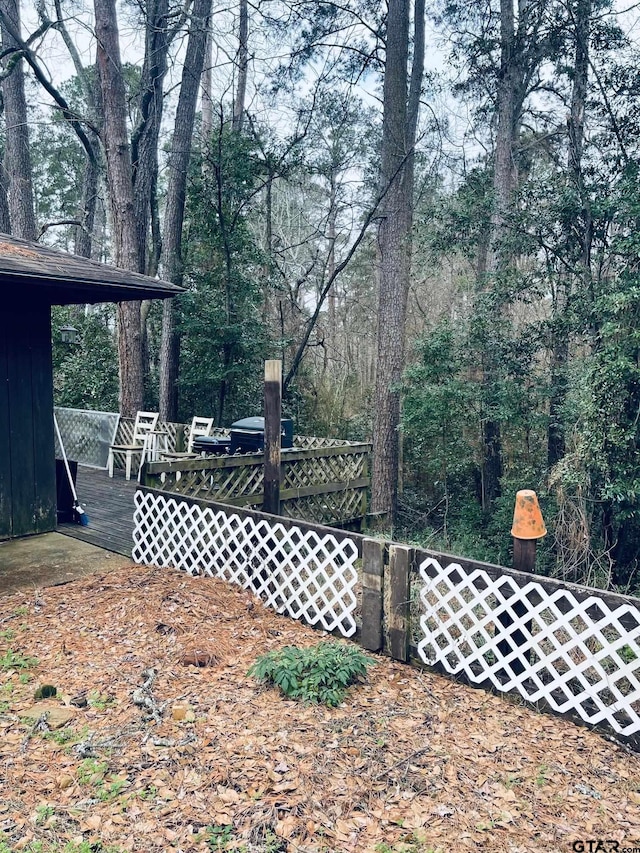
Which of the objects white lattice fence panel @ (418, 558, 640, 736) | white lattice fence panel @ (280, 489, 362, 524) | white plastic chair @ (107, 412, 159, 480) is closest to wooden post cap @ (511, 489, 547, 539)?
white lattice fence panel @ (418, 558, 640, 736)

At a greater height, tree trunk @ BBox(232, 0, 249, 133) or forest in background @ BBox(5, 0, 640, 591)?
tree trunk @ BBox(232, 0, 249, 133)

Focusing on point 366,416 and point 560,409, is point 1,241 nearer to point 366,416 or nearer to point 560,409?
point 560,409

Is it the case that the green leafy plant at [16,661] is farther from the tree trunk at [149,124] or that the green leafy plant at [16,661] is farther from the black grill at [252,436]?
the tree trunk at [149,124]

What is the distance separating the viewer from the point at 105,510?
7.40m

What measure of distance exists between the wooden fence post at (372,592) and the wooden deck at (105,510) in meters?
2.72

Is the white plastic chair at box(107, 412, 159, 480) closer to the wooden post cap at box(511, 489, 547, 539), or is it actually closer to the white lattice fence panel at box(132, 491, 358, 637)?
the white lattice fence panel at box(132, 491, 358, 637)

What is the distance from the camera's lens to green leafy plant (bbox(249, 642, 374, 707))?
10.4 feet

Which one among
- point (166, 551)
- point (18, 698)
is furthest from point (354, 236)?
point (18, 698)

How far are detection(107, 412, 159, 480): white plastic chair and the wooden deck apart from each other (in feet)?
0.78

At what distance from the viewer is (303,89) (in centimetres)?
1061

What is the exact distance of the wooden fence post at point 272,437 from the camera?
5.16m

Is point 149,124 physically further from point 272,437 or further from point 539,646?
point 539,646

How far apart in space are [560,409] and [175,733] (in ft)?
20.1

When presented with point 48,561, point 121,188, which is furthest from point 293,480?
point 121,188
